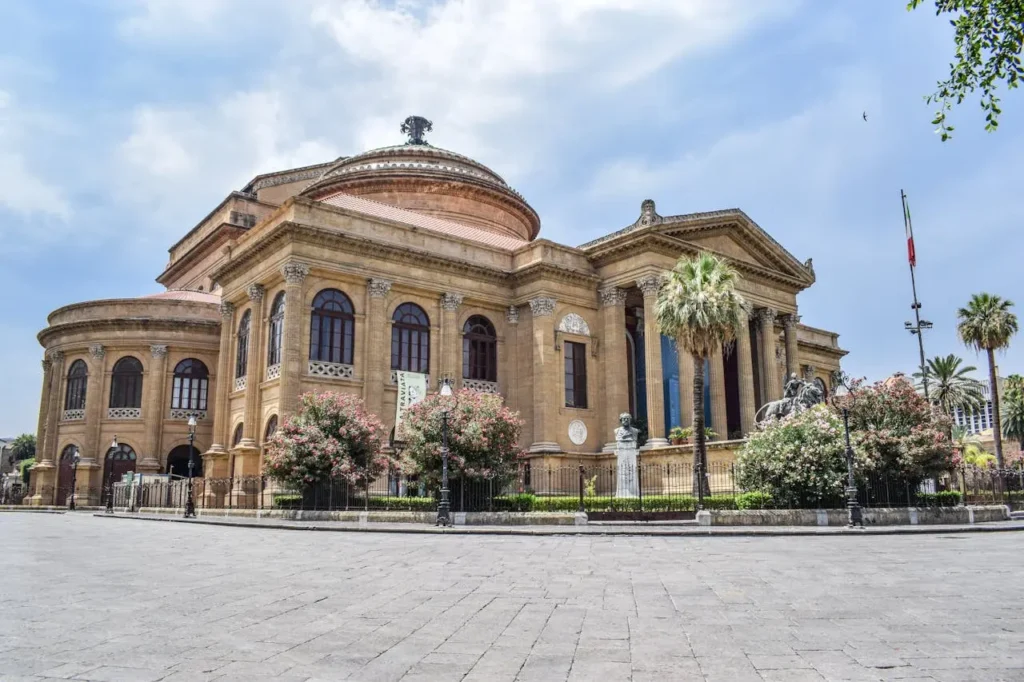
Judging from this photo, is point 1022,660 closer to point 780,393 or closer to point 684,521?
point 684,521

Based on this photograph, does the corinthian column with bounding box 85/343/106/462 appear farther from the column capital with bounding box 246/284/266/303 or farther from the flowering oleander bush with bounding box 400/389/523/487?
the flowering oleander bush with bounding box 400/389/523/487

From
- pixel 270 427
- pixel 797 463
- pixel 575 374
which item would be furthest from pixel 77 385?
→ pixel 797 463

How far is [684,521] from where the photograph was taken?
2322cm

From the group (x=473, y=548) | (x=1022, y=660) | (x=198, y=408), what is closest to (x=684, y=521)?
(x=473, y=548)

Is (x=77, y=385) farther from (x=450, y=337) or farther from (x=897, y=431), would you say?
(x=897, y=431)

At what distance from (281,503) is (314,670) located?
2360cm

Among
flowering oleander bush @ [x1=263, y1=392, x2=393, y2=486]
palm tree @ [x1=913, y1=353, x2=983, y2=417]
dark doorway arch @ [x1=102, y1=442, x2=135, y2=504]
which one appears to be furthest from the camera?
palm tree @ [x1=913, y1=353, x2=983, y2=417]

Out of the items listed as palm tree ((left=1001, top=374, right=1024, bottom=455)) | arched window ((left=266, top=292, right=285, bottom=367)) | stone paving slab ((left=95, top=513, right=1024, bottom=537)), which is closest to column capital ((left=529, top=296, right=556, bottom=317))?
arched window ((left=266, top=292, right=285, bottom=367))

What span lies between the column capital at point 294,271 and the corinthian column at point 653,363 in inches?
555

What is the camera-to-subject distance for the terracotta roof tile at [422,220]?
37656 mm

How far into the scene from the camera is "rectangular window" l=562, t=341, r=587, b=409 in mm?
36438

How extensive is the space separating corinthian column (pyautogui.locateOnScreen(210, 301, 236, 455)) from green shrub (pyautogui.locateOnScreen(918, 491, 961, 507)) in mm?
25500

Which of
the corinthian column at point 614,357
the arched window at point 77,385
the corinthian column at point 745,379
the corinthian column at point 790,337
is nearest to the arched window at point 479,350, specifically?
the corinthian column at point 614,357

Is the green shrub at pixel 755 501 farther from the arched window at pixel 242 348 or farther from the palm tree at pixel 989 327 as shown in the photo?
the palm tree at pixel 989 327
